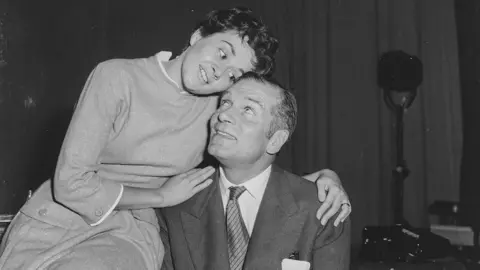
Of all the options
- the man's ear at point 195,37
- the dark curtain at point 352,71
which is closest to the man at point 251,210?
the man's ear at point 195,37

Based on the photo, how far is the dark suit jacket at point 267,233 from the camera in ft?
5.67

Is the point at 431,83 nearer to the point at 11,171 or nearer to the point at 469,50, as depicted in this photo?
the point at 469,50

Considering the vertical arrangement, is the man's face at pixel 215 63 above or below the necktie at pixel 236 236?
above

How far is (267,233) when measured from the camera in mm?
1744

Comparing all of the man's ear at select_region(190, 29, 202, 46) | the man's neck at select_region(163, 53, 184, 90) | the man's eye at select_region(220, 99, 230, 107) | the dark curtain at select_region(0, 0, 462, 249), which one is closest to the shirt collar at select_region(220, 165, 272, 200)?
the man's eye at select_region(220, 99, 230, 107)

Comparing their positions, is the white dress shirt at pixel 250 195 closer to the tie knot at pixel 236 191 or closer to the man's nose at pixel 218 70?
the tie knot at pixel 236 191

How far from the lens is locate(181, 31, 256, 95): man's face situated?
5.64ft

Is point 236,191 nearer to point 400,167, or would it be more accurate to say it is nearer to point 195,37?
point 195,37

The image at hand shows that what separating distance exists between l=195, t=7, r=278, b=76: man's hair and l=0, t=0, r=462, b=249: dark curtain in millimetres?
2358

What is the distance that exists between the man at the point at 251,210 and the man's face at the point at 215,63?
0.07 metres

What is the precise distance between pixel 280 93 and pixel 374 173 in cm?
304

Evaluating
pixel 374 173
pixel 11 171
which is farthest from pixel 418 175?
pixel 11 171

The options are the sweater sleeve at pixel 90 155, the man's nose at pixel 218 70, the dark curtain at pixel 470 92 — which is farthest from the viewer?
the dark curtain at pixel 470 92

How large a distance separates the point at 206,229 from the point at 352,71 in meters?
3.27
